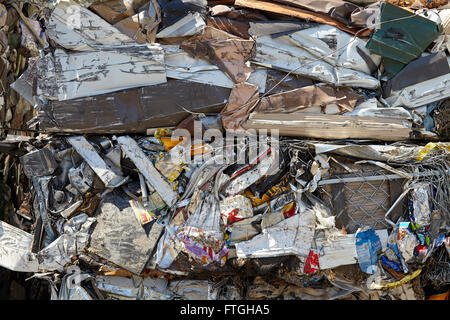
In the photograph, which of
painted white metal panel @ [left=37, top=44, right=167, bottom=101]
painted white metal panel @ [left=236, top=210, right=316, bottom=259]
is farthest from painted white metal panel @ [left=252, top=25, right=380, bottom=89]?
painted white metal panel @ [left=236, top=210, right=316, bottom=259]

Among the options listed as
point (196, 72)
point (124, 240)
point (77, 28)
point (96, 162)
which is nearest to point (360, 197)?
point (196, 72)

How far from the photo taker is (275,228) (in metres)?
4.44

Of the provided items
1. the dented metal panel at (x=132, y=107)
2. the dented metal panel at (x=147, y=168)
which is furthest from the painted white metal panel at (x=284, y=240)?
the dented metal panel at (x=132, y=107)

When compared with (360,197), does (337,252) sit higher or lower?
lower

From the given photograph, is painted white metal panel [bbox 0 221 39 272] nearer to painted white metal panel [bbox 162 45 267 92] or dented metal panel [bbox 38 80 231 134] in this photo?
dented metal panel [bbox 38 80 231 134]

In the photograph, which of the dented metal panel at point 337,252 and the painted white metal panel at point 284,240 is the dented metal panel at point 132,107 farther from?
the dented metal panel at point 337,252

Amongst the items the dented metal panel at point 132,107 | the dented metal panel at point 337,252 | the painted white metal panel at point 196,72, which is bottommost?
the dented metal panel at point 337,252

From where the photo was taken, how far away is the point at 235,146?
182 inches

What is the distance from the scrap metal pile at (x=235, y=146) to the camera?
4.45 m

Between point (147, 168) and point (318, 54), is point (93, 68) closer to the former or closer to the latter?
point (147, 168)

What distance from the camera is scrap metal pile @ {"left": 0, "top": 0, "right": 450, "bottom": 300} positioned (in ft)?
14.6

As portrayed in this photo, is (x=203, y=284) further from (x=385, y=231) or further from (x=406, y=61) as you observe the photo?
(x=406, y=61)

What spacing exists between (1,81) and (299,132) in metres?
3.80

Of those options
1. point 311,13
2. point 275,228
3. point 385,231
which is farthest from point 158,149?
point 385,231
